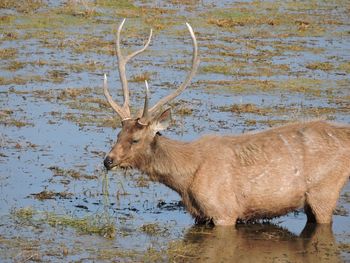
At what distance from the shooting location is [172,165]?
1134 cm

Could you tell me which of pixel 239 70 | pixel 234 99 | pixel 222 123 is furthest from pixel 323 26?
pixel 222 123

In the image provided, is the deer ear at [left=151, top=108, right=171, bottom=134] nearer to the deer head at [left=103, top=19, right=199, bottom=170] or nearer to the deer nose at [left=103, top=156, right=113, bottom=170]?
the deer head at [left=103, top=19, right=199, bottom=170]

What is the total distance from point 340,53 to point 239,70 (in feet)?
11.7

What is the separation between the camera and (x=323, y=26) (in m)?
26.5

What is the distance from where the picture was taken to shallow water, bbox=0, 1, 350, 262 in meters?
11.0

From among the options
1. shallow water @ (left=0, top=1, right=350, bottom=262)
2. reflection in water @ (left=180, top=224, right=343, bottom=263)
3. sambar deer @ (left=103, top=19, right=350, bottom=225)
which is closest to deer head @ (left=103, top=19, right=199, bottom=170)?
sambar deer @ (left=103, top=19, right=350, bottom=225)

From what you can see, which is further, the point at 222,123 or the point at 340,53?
the point at 340,53

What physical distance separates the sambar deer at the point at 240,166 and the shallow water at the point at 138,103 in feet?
1.08

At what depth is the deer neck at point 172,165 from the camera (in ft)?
37.1

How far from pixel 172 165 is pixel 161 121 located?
509mm

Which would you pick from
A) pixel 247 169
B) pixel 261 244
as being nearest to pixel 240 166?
pixel 247 169

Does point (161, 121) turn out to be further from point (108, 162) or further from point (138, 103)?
point (138, 103)

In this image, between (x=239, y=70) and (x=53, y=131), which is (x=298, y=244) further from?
(x=239, y=70)

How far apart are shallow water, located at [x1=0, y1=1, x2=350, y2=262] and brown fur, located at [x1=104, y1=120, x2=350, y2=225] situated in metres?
0.33
